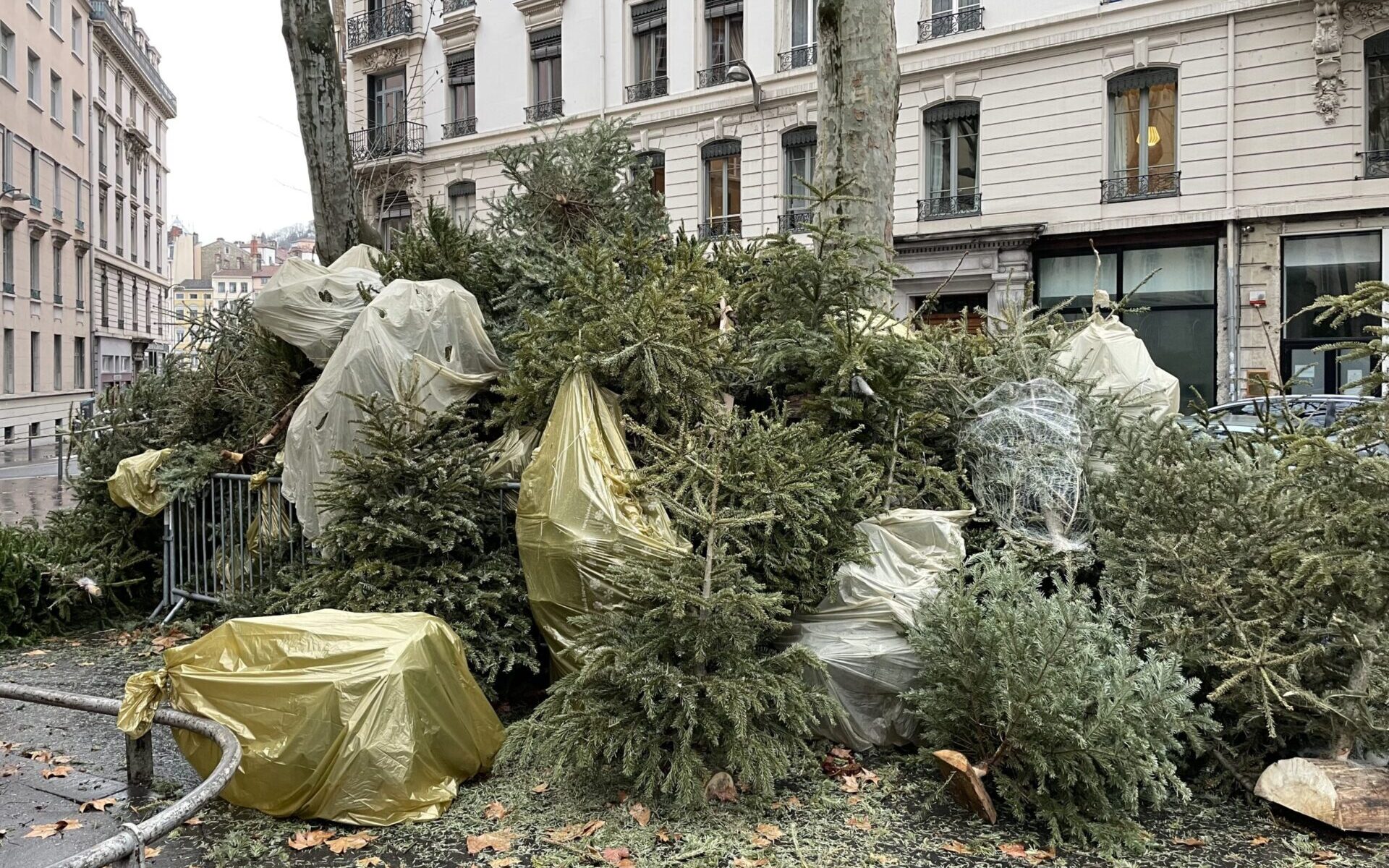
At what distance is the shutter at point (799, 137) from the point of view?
838 inches

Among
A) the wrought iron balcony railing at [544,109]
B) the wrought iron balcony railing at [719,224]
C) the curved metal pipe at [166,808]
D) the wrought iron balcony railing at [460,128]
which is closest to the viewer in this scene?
the curved metal pipe at [166,808]

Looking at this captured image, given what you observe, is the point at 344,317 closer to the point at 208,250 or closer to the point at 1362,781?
the point at 1362,781

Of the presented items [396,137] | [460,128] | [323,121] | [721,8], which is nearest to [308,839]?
[323,121]

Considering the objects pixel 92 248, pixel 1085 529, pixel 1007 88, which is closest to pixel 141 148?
pixel 92 248

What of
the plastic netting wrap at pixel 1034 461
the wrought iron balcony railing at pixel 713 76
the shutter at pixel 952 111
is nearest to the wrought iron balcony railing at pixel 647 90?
the wrought iron balcony railing at pixel 713 76

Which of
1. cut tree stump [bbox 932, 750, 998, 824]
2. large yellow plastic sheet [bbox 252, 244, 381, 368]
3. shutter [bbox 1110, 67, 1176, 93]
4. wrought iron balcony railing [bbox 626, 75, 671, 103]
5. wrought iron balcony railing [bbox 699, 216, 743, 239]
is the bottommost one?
cut tree stump [bbox 932, 750, 998, 824]

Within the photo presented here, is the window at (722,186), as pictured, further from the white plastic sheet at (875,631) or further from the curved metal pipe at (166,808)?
the curved metal pipe at (166,808)

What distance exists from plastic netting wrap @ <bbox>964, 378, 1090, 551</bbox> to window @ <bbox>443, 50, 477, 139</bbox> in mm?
23775

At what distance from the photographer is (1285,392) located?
4.97m

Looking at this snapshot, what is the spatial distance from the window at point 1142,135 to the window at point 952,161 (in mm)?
2479

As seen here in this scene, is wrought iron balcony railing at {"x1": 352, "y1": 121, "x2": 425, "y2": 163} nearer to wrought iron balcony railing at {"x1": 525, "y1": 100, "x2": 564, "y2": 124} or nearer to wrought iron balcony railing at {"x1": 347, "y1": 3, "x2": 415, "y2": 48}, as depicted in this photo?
wrought iron balcony railing at {"x1": 347, "y1": 3, "x2": 415, "y2": 48}

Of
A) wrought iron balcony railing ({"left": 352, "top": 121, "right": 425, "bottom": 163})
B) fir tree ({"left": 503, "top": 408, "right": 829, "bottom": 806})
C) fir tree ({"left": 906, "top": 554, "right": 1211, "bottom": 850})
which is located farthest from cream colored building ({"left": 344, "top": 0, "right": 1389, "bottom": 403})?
fir tree ({"left": 503, "top": 408, "right": 829, "bottom": 806})

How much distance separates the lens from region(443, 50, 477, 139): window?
87.7 ft

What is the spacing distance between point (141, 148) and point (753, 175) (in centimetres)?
4359
